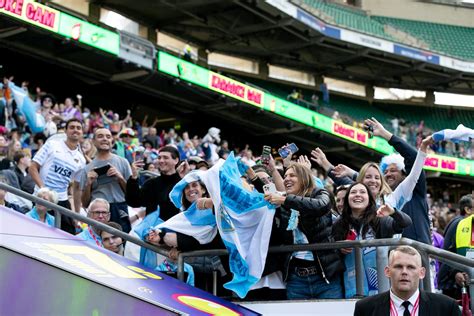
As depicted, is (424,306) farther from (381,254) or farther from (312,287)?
(312,287)

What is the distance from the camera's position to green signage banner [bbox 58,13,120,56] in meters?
16.9

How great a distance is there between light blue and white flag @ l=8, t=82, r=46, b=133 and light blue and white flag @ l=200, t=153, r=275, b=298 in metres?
7.35

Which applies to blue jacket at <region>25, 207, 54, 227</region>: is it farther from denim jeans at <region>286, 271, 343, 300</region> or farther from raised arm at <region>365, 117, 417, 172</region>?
raised arm at <region>365, 117, 417, 172</region>

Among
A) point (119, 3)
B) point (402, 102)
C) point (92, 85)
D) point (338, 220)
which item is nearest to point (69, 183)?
point (338, 220)

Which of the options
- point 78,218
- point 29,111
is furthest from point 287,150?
point 29,111

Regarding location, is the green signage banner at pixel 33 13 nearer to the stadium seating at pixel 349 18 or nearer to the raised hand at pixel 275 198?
the raised hand at pixel 275 198

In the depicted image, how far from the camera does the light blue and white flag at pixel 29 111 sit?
1248cm

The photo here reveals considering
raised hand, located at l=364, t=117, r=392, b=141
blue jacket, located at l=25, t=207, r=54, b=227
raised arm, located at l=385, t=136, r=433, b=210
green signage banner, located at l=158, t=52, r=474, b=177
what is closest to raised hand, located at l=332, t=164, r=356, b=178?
raised hand, located at l=364, t=117, r=392, b=141

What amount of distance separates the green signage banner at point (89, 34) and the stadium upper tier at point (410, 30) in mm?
11054

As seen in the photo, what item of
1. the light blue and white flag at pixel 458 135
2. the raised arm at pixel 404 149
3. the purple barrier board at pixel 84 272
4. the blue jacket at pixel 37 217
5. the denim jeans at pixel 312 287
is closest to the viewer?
the purple barrier board at pixel 84 272

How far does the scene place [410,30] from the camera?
111ft

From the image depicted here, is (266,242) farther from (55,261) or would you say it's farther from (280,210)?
(55,261)

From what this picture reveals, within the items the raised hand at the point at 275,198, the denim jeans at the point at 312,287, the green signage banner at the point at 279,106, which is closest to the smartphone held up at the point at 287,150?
the raised hand at the point at 275,198

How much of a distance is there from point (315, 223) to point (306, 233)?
4.0 inches
